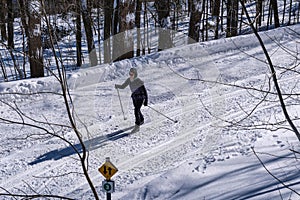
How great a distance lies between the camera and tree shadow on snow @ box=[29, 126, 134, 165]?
353 inches

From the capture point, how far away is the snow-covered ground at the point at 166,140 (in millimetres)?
7355

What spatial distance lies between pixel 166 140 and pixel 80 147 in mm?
2031

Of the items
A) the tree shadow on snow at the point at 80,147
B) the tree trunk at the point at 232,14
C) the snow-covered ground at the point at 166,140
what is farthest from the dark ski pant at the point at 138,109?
the tree trunk at the point at 232,14

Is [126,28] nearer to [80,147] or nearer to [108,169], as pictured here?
[80,147]

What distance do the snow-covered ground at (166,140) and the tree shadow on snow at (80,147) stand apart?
3 cm

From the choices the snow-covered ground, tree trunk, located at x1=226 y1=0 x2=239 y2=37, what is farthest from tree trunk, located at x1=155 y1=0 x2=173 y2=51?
tree trunk, located at x1=226 y1=0 x2=239 y2=37

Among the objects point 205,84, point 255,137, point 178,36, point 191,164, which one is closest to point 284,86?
point 205,84

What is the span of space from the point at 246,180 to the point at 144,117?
407 centimetres

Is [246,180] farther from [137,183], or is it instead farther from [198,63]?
[198,63]

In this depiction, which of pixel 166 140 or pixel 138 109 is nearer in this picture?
pixel 166 140

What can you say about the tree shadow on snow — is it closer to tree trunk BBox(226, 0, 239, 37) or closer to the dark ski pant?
the dark ski pant

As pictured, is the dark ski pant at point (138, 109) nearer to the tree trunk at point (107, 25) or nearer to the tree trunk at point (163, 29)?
the tree trunk at point (107, 25)

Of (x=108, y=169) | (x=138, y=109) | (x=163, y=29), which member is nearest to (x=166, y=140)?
(x=138, y=109)

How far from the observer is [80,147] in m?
9.16
